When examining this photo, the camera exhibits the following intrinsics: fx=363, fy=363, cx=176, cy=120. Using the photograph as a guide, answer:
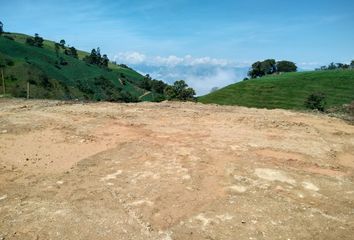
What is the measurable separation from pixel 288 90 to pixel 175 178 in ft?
168

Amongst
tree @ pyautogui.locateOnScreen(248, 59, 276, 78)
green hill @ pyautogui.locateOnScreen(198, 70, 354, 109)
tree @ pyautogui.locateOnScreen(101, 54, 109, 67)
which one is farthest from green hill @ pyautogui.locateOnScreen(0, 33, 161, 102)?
tree @ pyautogui.locateOnScreen(248, 59, 276, 78)

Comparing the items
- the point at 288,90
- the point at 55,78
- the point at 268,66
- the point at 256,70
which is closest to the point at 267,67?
the point at 268,66

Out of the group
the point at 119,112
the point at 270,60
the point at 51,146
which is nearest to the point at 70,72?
the point at 270,60

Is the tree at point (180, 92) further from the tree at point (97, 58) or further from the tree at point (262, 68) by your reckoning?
the tree at point (97, 58)

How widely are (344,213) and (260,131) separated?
683cm

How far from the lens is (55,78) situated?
199ft

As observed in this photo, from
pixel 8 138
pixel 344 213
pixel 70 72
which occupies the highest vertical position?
pixel 70 72

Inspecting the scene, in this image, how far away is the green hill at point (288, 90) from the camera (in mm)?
50719

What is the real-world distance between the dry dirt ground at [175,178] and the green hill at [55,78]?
27.0 meters

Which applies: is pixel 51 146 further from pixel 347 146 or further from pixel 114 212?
pixel 347 146

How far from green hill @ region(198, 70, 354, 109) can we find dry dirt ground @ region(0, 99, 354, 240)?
36795 millimetres

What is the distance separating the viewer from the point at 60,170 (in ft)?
32.2

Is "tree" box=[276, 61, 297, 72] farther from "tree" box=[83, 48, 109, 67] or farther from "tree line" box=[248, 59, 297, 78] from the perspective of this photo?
"tree" box=[83, 48, 109, 67]

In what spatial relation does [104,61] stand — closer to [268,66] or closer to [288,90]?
[268,66]
